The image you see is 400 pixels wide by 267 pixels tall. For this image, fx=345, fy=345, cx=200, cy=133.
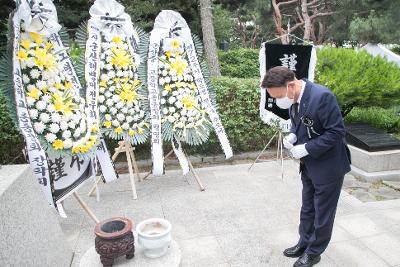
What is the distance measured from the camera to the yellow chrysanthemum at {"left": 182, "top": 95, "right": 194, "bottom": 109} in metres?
4.97

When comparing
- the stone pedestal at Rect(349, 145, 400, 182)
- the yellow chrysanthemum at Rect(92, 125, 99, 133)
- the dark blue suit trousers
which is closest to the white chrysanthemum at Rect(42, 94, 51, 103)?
the yellow chrysanthemum at Rect(92, 125, 99, 133)

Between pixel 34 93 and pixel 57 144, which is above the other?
pixel 34 93

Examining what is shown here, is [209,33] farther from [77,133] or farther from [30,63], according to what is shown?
[30,63]

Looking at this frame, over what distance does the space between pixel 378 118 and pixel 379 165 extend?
6.28 ft

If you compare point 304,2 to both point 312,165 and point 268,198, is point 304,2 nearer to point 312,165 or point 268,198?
point 268,198

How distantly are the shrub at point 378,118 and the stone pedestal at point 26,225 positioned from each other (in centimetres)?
573

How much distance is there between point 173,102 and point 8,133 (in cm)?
271

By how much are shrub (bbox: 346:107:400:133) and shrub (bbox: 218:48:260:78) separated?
713 centimetres

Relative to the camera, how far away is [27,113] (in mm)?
3512

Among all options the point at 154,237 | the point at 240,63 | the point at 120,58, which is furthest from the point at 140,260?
the point at 240,63

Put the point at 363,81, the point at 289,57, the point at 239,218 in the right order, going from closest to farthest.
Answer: the point at 239,218
the point at 289,57
the point at 363,81

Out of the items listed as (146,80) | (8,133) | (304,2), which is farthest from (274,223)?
(304,2)

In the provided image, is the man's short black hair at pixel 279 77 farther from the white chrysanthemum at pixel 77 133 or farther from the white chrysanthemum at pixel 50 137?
the white chrysanthemum at pixel 50 137

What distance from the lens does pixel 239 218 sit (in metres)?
4.29
